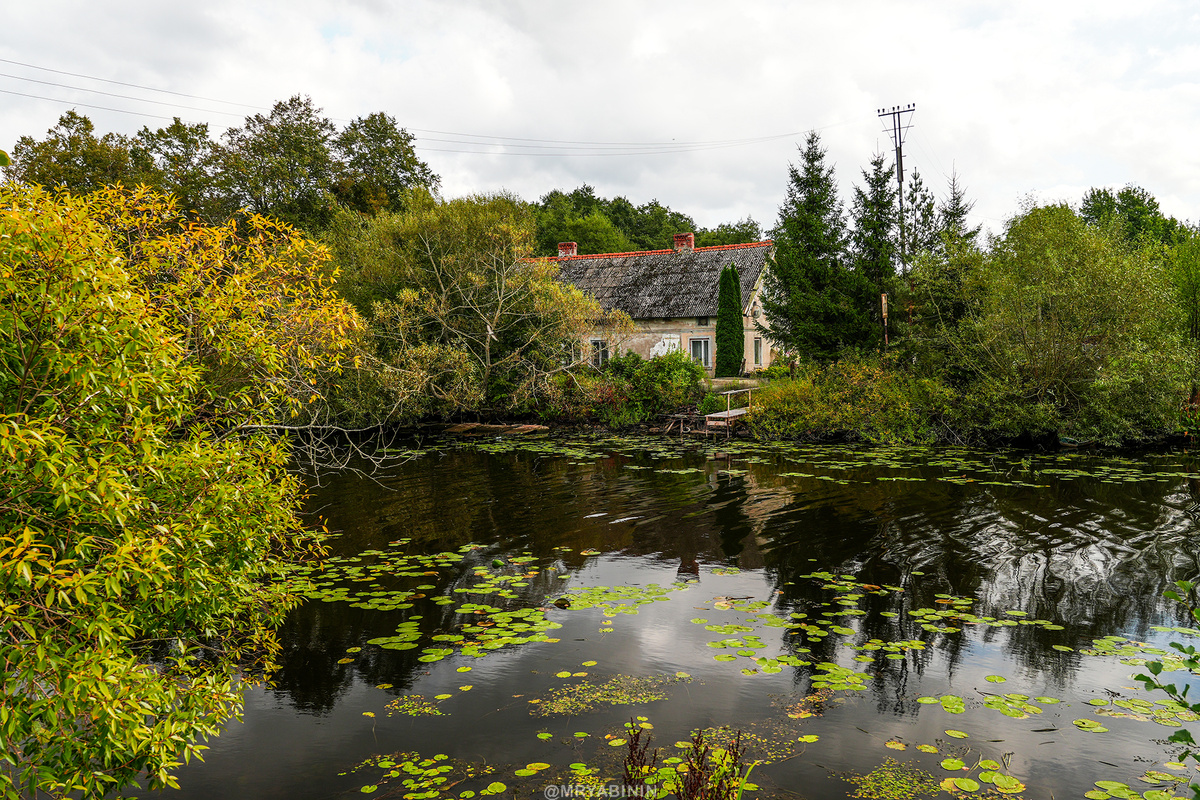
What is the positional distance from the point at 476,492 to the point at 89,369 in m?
11.7

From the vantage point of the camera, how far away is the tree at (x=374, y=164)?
3631 cm

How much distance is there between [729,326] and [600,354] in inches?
264

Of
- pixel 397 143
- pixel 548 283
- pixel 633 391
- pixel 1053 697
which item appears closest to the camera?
pixel 1053 697

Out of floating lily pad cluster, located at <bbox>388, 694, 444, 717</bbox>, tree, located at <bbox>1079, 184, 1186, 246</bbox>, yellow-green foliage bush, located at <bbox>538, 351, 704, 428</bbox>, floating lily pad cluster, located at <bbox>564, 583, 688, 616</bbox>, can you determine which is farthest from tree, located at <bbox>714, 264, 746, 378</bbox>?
tree, located at <bbox>1079, 184, 1186, 246</bbox>

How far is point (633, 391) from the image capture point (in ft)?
88.4

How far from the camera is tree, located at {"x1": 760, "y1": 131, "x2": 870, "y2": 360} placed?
24062 mm

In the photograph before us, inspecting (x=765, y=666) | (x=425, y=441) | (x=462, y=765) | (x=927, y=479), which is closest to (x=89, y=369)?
(x=462, y=765)

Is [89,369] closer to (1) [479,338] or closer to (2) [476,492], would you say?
(2) [476,492]

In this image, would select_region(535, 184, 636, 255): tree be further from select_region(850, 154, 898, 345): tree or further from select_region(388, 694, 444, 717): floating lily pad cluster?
select_region(388, 694, 444, 717): floating lily pad cluster

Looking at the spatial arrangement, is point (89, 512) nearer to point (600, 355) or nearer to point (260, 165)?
point (600, 355)

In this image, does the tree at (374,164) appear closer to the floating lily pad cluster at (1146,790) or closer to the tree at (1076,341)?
the tree at (1076,341)

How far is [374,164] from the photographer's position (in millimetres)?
37750

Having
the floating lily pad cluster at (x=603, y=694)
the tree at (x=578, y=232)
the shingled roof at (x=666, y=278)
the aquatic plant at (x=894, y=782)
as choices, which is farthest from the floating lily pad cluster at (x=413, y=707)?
the tree at (x=578, y=232)

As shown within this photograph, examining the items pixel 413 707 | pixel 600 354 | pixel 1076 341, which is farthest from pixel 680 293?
pixel 413 707
